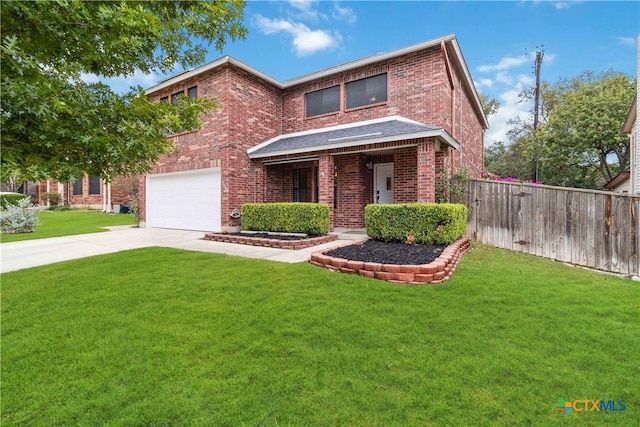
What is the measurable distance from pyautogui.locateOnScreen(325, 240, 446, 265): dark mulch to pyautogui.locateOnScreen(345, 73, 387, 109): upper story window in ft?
19.8

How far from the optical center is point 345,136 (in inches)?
392

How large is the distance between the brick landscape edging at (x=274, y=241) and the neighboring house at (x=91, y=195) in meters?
17.1

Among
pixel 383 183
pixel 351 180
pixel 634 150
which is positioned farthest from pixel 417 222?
pixel 634 150

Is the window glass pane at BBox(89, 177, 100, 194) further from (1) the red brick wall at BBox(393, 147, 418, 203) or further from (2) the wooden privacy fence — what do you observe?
(2) the wooden privacy fence

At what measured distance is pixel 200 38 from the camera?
3529mm

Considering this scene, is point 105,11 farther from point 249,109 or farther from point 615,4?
point 615,4

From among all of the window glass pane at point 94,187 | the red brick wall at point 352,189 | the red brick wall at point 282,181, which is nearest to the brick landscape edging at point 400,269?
the red brick wall at point 352,189

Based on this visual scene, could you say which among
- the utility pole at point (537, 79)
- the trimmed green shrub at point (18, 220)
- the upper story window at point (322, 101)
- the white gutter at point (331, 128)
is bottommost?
the trimmed green shrub at point (18, 220)

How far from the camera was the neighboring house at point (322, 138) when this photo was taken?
31.7ft

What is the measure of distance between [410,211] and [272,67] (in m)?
9.52

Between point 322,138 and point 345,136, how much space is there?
1.06 metres

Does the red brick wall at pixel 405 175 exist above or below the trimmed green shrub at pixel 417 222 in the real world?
above

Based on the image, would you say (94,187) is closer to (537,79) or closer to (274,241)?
(274,241)

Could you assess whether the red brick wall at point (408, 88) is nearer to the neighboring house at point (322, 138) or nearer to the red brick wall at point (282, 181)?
the neighboring house at point (322, 138)
